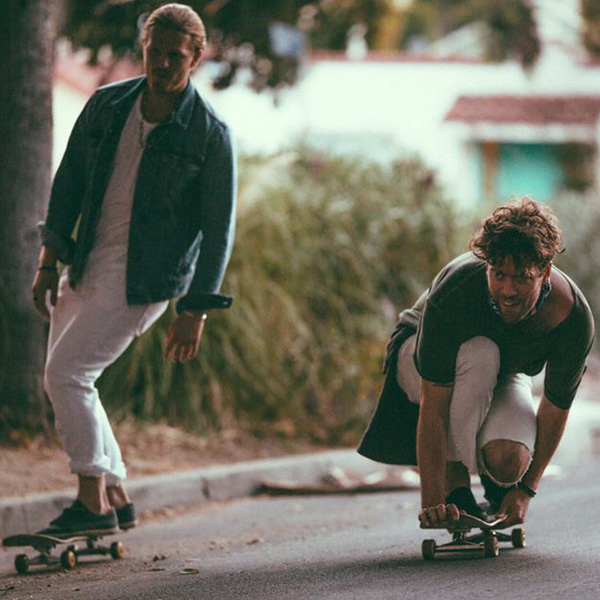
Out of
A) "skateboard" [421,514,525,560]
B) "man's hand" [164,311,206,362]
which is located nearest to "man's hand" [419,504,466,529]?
"skateboard" [421,514,525,560]

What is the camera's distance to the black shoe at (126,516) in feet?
19.5

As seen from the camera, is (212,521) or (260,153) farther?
(260,153)

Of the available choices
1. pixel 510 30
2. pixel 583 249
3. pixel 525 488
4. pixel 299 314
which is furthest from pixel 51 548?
pixel 583 249

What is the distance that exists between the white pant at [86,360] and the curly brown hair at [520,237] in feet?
4.84

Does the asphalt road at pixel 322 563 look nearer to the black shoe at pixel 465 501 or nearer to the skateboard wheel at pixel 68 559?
the skateboard wheel at pixel 68 559

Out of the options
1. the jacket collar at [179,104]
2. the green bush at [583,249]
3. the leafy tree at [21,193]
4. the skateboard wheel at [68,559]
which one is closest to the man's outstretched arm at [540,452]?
the skateboard wheel at [68,559]

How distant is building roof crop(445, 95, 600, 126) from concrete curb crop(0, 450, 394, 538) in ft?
66.7

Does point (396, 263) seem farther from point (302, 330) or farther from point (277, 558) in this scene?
point (277, 558)

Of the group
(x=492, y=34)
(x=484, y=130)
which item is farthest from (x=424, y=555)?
(x=484, y=130)

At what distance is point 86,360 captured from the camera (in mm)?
5762

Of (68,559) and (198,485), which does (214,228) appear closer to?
(68,559)

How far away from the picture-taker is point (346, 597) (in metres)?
4.70

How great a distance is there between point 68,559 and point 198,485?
2.42 m

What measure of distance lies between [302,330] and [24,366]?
6.95 feet
